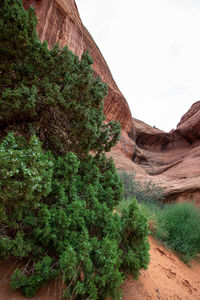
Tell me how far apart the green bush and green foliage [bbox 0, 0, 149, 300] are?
2.51 meters

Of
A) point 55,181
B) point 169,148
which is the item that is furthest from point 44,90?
point 169,148

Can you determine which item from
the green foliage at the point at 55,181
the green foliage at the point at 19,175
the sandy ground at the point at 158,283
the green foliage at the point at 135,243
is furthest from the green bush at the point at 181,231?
the green foliage at the point at 19,175

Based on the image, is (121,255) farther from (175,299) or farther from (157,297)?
(175,299)

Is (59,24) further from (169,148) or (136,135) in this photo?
(169,148)

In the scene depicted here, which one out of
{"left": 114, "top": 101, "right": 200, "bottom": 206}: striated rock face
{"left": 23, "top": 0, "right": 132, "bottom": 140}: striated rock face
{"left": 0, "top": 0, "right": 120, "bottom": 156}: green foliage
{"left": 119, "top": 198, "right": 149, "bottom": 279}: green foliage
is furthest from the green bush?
{"left": 23, "top": 0, "right": 132, "bottom": 140}: striated rock face

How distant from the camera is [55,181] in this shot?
2.07 m

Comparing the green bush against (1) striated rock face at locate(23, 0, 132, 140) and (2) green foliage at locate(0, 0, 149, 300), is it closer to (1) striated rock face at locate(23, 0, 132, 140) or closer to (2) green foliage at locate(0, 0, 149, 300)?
(2) green foliage at locate(0, 0, 149, 300)

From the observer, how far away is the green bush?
3.90 m

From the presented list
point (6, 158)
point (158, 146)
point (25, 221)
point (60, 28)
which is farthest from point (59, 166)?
point (158, 146)

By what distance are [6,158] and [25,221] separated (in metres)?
0.94

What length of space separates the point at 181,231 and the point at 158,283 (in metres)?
2.19

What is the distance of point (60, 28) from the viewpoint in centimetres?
714

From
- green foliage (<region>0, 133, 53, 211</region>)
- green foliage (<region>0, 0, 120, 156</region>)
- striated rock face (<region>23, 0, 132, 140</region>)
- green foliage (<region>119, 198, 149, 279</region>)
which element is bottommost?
green foliage (<region>119, 198, 149, 279</region>)

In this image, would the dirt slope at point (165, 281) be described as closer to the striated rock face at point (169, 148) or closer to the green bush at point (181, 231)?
the green bush at point (181, 231)
